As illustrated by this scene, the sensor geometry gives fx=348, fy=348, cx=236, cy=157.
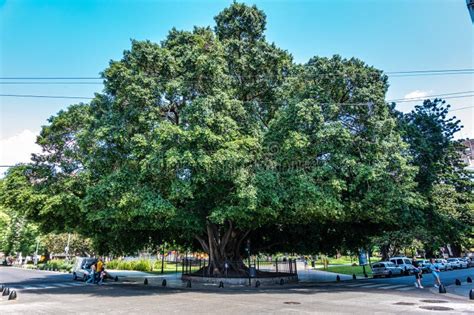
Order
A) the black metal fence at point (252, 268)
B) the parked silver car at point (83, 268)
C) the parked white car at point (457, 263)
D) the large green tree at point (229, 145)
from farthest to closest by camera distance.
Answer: the parked white car at point (457, 263) → the parked silver car at point (83, 268) → the black metal fence at point (252, 268) → the large green tree at point (229, 145)

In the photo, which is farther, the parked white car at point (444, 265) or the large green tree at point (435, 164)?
the parked white car at point (444, 265)

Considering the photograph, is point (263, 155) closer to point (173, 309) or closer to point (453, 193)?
point (173, 309)

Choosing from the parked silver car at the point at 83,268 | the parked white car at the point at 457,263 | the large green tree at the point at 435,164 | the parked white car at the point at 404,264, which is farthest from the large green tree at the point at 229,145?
the parked white car at the point at 457,263

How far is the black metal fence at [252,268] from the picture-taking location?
23.0m

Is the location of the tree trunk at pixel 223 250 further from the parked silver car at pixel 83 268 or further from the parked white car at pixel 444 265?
the parked white car at pixel 444 265

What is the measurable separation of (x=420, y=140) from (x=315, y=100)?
32.6ft

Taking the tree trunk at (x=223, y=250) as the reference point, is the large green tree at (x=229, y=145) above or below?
above

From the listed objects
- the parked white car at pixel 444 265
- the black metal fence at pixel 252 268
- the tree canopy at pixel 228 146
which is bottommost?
the parked white car at pixel 444 265

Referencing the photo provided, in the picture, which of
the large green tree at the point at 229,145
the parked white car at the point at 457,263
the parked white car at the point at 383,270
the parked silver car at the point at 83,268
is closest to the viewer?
the large green tree at the point at 229,145

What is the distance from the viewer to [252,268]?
23.8m

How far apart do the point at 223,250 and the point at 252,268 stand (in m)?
2.35

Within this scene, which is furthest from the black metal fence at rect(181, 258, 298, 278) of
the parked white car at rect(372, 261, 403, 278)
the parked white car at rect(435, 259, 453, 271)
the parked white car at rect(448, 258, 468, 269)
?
the parked white car at rect(448, 258, 468, 269)

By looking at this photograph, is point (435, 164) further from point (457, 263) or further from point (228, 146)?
point (457, 263)

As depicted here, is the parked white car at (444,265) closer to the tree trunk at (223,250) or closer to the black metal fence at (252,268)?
the black metal fence at (252,268)
